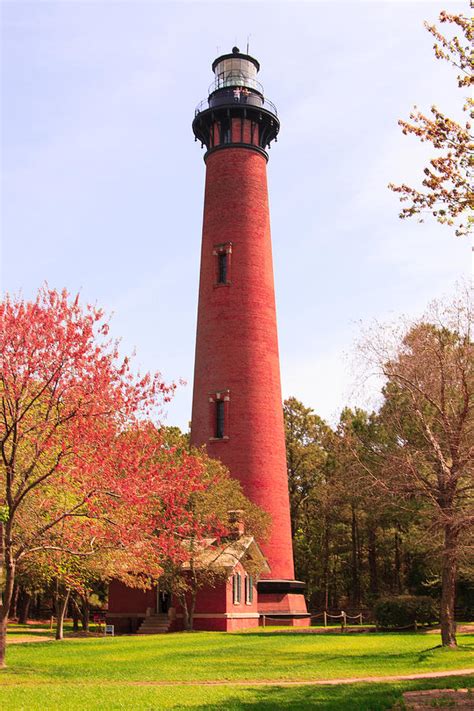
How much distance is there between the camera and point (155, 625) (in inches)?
1233

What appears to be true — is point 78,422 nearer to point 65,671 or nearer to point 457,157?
point 65,671

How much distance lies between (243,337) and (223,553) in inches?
412

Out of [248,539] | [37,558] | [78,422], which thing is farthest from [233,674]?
[248,539]

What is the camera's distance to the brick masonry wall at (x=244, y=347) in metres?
35.3

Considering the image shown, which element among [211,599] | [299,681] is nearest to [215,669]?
[299,681]

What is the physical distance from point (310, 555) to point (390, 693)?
45.6 metres

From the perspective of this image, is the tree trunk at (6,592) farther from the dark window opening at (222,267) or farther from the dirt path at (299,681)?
the dark window opening at (222,267)

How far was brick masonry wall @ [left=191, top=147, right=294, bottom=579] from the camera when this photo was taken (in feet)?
116

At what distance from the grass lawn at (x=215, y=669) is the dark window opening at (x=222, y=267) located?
1762 centimetres

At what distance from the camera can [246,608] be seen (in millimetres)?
33062

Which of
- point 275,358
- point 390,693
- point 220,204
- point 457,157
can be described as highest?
point 220,204

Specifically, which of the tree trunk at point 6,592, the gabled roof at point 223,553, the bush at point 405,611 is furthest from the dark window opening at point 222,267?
the tree trunk at point 6,592

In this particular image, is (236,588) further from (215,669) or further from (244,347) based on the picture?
(215,669)

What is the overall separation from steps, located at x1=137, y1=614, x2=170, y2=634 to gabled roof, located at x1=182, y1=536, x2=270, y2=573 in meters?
3.10
